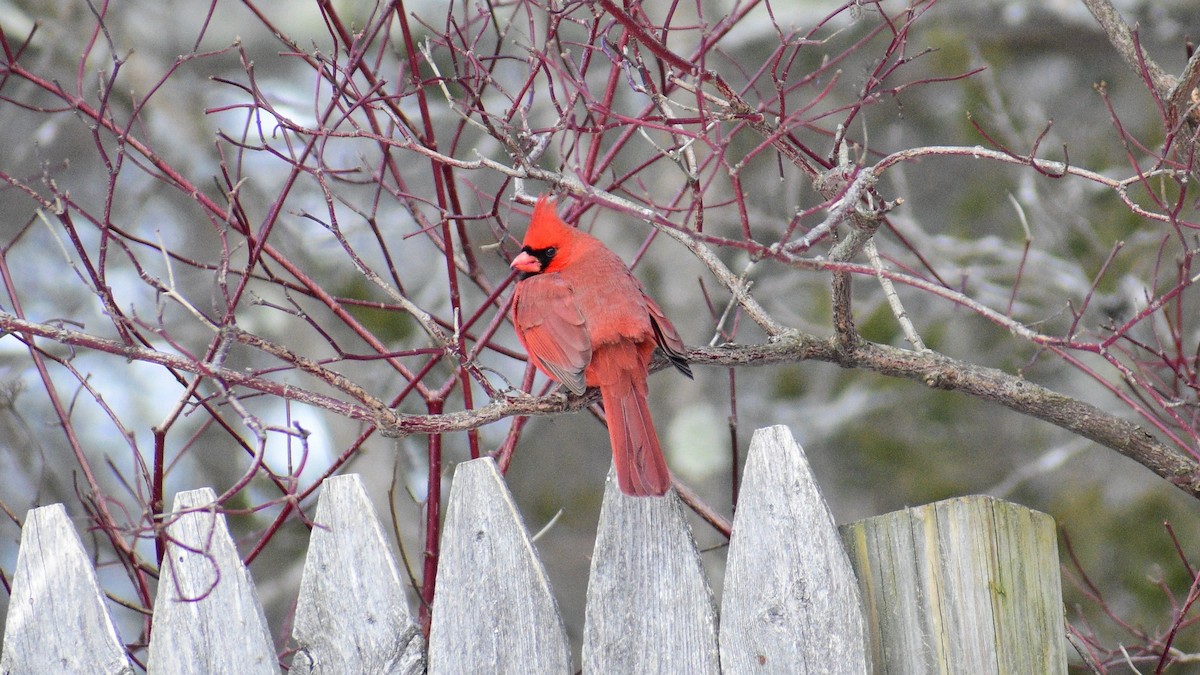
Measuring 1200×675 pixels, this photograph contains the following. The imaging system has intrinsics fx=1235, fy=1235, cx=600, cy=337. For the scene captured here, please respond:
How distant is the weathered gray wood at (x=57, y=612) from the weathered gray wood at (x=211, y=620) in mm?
84

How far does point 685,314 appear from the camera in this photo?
629 cm

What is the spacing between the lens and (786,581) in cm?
204

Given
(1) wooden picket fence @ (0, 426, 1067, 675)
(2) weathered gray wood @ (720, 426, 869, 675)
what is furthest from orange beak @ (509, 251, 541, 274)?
(2) weathered gray wood @ (720, 426, 869, 675)

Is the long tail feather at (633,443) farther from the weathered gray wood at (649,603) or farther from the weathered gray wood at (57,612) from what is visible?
the weathered gray wood at (57,612)

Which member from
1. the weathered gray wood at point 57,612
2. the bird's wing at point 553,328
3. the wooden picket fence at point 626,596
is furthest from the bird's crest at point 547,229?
the weathered gray wood at point 57,612

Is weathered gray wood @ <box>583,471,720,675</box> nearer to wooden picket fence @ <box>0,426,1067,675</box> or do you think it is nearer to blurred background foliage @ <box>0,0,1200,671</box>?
wooden picket fence @ <box>0,426,1067,675</box>

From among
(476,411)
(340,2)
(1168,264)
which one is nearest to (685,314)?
(1168,264)

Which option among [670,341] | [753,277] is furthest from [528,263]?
[753,277]

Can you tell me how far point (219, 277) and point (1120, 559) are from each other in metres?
5.92

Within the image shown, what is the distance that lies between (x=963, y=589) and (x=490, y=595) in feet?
2.63

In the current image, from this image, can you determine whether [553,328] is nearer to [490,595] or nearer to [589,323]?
[589,323]

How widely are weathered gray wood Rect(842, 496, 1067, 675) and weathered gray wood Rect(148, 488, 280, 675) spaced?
1072 millimetres

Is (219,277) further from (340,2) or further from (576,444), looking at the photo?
(576,444)

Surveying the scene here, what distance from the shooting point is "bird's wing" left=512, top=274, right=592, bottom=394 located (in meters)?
2.90
